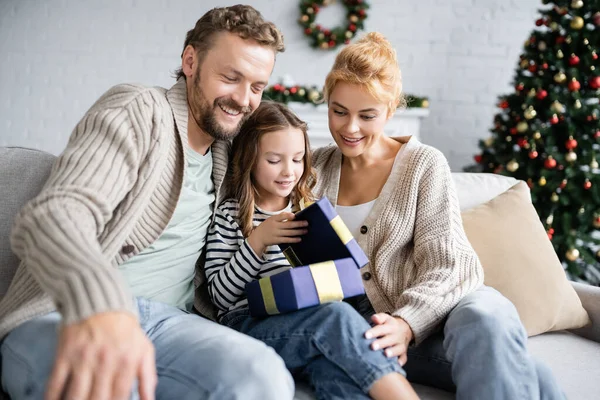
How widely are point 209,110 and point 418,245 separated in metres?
0.66

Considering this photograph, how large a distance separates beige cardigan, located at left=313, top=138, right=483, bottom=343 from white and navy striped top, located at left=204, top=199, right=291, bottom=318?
272 mm

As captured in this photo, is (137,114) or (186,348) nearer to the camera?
(186,348)

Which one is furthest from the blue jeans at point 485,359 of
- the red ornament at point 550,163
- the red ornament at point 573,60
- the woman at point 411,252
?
the red ornament at point 573,60

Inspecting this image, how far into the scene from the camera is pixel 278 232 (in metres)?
1.44

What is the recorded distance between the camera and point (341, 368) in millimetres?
1241

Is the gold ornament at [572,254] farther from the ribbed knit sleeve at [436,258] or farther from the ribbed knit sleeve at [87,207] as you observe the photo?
the ribbed knit sleeve at [87,207]

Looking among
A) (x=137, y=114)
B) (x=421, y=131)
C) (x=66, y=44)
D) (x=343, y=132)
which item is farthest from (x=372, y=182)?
Result: (x=66, y=44)

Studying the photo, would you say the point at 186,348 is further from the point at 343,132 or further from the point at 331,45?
the point at 331,45

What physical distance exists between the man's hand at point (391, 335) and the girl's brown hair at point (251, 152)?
17.1 inches

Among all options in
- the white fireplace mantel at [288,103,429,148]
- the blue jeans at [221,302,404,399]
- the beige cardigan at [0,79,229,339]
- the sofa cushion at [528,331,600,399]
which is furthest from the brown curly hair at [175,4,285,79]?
the white fireplace mantel at [288,103,429,148]

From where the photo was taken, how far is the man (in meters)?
0.82

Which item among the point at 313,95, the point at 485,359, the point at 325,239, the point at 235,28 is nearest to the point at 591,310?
the point at 485,359

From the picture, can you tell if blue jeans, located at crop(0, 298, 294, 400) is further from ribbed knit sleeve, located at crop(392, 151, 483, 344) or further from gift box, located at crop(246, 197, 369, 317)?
ribbed knit sleeve, located at crop(392, 151, 483, 344)

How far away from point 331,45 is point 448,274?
122 inches
